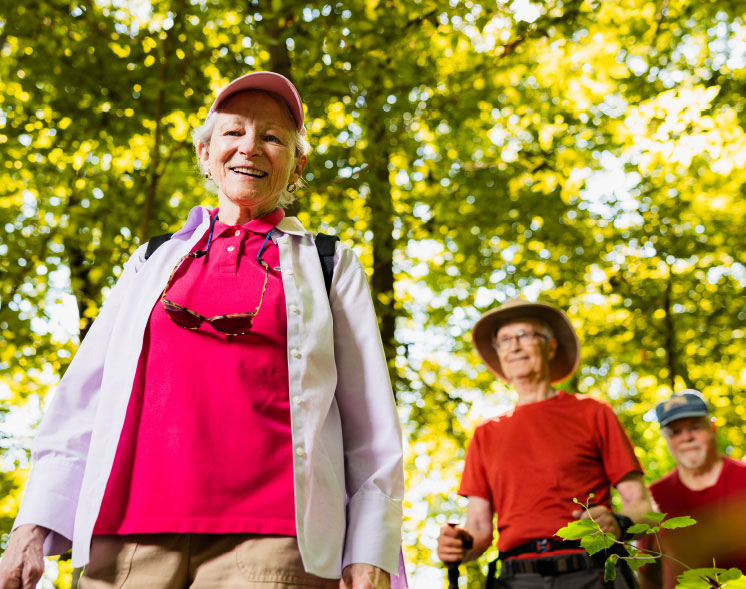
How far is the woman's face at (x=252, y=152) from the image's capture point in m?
2.18

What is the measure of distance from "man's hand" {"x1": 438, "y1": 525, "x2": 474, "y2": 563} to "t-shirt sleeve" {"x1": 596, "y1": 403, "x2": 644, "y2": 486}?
0.75 m

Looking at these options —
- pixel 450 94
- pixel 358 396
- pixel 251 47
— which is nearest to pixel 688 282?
pixel 450 94

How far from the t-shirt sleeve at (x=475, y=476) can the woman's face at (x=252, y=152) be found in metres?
2.32

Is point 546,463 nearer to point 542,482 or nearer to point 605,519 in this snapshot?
point 542,482

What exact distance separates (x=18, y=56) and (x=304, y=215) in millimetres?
2279

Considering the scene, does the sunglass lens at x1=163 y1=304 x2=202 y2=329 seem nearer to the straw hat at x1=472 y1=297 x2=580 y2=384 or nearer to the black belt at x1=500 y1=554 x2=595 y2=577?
the black belt at x1=500 y1=554 x2=595 y2=577

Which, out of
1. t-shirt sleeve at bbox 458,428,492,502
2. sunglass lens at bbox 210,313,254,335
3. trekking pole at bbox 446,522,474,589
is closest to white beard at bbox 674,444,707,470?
t-shirt sleeve at bbox 458,428,492,502

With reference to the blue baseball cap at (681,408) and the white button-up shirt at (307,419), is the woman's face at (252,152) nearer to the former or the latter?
the white button-up shirt at (307,419)

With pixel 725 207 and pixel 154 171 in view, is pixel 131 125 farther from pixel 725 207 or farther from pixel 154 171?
pixel 725 207

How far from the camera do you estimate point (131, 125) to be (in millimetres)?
5098

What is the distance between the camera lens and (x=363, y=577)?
178 centimetres

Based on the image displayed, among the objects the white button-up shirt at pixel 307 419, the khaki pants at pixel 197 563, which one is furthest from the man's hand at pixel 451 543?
the khaki pants at pixel 197 563

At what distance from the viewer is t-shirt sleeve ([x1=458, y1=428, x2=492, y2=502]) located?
410 cm

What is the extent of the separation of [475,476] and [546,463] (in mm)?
438
